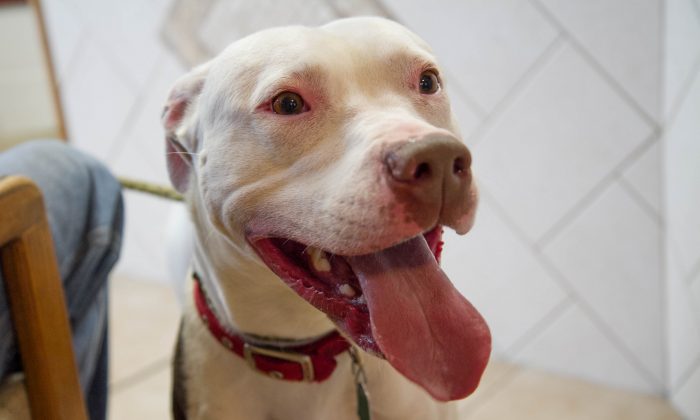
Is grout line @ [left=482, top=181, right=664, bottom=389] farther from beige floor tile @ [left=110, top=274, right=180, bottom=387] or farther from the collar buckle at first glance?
beige floor tile @ [left=110, top=274, right=180, bottom=387]

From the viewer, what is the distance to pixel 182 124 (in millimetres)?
930

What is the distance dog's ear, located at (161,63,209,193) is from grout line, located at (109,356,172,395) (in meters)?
1.15

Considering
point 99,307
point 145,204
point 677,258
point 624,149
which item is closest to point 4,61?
point 145,204

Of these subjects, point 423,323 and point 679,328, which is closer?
point 423,323

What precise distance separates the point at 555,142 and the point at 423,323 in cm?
100

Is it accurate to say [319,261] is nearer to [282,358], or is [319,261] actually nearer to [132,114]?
[282,358]

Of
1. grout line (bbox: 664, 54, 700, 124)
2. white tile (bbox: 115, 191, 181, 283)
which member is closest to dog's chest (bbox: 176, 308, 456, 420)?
grout line (bbox: 664, 54, 700, 124)

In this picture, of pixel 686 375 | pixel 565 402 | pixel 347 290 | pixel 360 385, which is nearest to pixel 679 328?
pixel 686 375

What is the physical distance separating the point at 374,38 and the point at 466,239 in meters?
1.06

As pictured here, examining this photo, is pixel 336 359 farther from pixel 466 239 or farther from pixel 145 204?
Result: pixel 145 204

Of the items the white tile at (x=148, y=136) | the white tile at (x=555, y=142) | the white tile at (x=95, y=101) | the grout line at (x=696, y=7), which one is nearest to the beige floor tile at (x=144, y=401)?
the white tile at (x=148, y=136)

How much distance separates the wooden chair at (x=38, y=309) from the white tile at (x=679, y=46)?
117 cm

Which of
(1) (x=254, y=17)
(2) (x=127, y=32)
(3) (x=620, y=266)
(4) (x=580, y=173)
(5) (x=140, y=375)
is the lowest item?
(5) (x=140, y=375)

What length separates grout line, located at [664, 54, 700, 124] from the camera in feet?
4.10
